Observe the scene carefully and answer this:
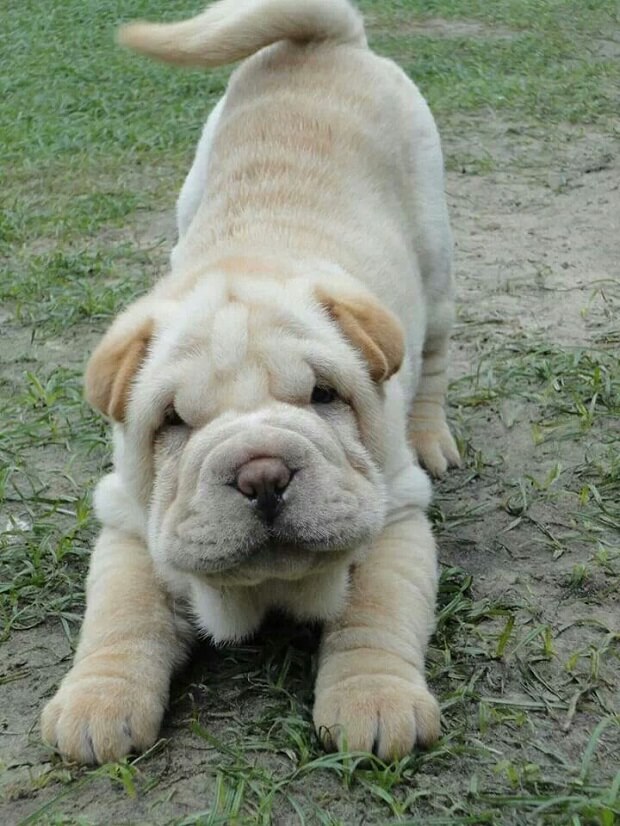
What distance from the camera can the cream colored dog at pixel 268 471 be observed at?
8.28 feet

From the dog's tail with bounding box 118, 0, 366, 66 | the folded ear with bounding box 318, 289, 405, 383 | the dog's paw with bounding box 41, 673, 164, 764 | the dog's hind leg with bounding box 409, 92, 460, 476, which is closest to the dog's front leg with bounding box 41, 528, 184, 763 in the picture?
the dog's paw with bounding box 41, 673, 164, 764

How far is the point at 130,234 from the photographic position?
680 cm

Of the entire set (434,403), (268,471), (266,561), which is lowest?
(434,403)

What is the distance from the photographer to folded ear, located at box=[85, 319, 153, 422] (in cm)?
292

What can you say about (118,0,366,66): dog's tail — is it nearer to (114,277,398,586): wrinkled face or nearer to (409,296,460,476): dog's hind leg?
(409,296,460,476): dog's hind leg

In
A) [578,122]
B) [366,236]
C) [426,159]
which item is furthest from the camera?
[578,122]

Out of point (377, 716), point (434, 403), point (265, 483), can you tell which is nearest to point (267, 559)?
point (265, 483)

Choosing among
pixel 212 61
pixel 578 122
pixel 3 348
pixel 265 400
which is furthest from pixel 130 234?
pixel 265 400

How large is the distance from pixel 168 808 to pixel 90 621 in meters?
0.60

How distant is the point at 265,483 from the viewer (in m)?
2.44

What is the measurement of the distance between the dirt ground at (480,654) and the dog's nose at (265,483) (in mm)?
584

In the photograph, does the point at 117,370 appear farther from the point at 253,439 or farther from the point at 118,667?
the point at 118,667

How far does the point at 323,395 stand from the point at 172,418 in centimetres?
38

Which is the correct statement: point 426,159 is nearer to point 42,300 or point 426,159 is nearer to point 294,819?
point 42,300
